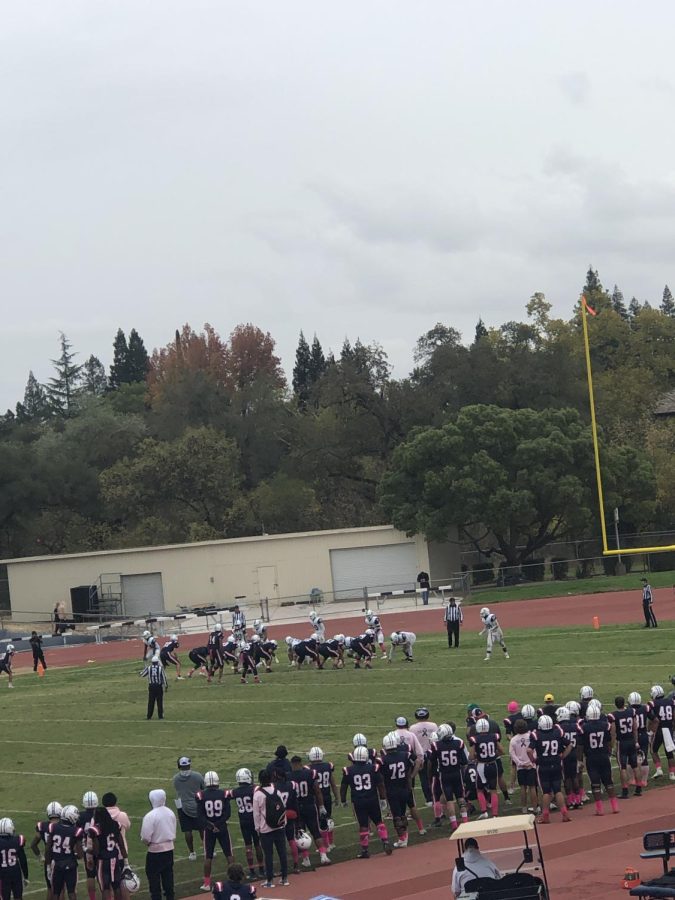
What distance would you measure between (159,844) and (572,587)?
40.6 meters

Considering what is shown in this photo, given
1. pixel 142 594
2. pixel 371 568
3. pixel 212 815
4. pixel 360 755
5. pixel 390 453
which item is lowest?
pixel 212 815

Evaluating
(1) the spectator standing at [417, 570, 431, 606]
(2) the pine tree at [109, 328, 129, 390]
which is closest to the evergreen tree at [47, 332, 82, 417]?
(2) the pine tree at [109, 328, 129, 390]

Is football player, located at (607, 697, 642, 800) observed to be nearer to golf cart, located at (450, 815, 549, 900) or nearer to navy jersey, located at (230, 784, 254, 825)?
navy jersey, located at (230, 784, 254, 825)

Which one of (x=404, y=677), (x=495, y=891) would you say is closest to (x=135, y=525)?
(x=404, y=677)

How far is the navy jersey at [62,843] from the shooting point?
15.1 m

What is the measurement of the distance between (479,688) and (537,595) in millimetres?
24595

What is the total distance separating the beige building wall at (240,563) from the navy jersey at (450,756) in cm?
4260

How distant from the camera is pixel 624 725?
18641 mm

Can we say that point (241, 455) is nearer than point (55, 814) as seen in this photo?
No

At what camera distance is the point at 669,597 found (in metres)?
46.6

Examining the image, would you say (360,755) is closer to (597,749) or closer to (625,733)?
(597,749)

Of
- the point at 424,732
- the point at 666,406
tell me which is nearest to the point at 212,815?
the point at 424,732

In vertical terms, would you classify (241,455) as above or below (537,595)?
above

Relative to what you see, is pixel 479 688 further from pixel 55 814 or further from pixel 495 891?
pixel 495 891
